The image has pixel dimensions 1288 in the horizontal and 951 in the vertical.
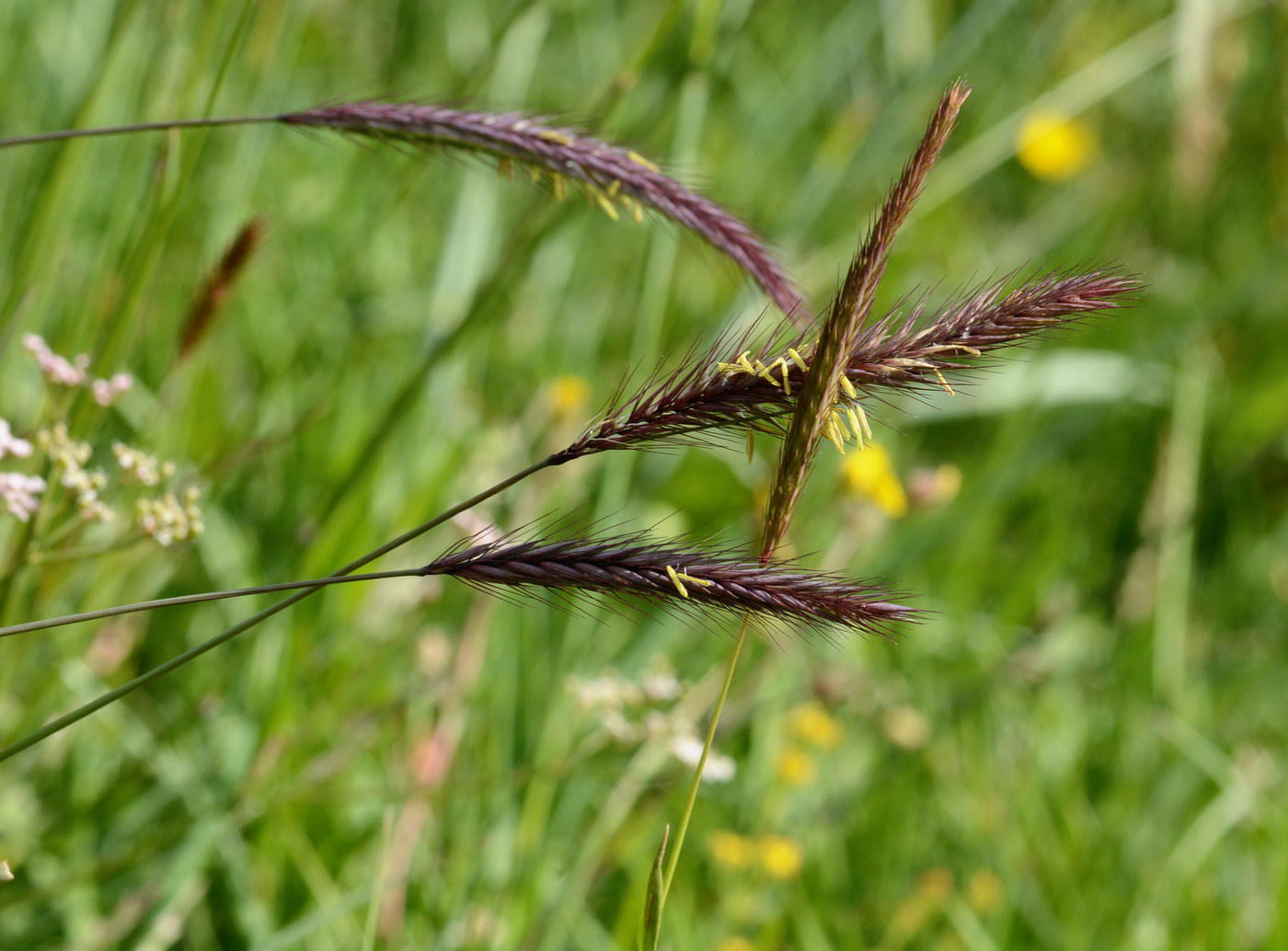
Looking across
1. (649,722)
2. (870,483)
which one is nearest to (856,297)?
(649,722)

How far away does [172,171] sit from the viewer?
4.30 ft

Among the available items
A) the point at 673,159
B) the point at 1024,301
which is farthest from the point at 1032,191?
the point at 1024,301

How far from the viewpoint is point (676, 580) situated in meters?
0.76

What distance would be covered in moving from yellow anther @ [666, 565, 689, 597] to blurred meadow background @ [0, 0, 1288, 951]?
243 mm

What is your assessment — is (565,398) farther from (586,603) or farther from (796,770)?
(796,770)

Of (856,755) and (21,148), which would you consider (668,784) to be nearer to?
(856,755)

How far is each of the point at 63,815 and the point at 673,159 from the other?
129 centimetres

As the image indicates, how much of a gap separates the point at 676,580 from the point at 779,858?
1121 millimetres

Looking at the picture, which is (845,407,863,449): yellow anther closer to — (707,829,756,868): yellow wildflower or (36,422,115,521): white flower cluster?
(36,422,115,521): white flower cluster

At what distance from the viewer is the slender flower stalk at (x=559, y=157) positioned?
1.04 meters

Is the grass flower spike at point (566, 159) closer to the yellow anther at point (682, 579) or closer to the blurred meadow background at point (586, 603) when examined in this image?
the blurred meadow background at point (586, 603)

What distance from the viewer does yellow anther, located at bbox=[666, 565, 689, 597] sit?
2.44ft

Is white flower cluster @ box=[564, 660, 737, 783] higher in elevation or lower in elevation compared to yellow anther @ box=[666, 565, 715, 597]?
lower

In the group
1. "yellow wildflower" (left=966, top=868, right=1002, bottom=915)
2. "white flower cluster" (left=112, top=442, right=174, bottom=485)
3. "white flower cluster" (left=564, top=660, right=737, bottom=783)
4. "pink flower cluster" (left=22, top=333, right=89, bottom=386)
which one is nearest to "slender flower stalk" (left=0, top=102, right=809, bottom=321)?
"pink flower cluster" (left=22, top=333, right=89, bottom=386)
